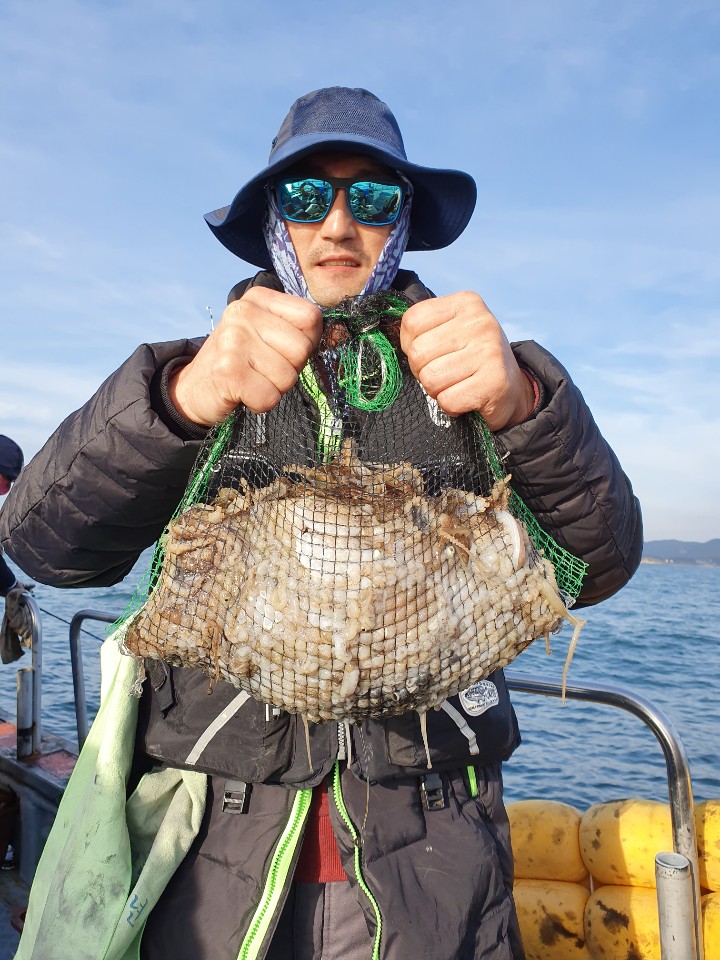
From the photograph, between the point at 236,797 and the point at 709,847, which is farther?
the point at 709,847

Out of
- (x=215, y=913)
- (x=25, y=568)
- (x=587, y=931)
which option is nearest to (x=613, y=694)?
(x=587, y=931)

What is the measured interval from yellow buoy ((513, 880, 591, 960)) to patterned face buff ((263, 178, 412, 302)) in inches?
130

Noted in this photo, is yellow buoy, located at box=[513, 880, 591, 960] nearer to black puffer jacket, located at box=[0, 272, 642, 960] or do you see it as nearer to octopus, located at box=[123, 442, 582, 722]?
black puffer jacket, located at box=[0, 272, 642, 960]

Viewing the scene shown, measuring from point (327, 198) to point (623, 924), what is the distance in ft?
12.0

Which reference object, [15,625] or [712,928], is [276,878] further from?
[15,625]

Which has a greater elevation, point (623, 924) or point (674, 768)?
point (674, 768)

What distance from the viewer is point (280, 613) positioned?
1606mm

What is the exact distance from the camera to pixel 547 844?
153 inches

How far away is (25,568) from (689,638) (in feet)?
120

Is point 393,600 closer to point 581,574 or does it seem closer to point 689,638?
point 581,574

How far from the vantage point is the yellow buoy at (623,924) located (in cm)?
350

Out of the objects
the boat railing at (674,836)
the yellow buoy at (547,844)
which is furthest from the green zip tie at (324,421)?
the yellow buoy at (547,844)

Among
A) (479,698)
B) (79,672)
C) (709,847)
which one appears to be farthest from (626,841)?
(79,672)

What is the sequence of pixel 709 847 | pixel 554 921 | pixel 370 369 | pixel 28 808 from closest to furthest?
1. pixel 370 369
2. pixel 709 847
3. pixel 554 921
4. pixel 28 808
